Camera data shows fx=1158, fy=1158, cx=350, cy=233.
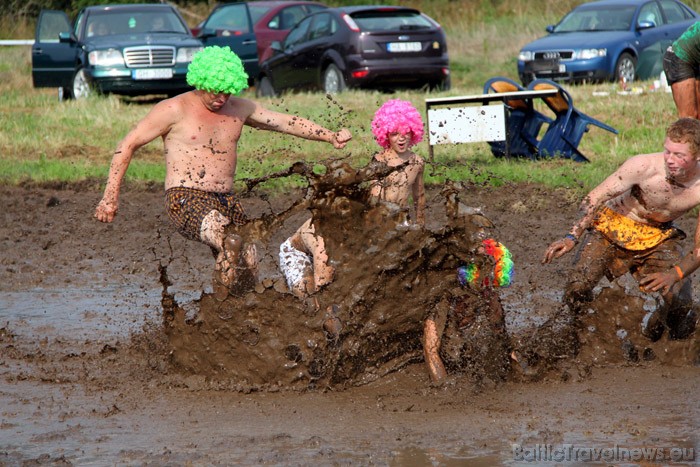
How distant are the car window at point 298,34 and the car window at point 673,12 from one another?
608 cm

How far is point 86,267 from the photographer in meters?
9.88

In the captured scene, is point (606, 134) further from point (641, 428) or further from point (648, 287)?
point (641, 428)

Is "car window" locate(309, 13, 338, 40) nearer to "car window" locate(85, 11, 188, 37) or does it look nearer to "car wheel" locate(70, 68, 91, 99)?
"car window" locate(85, 11, 188, 37)

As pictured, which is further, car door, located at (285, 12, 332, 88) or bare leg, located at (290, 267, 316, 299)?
car door, located at (285, 12, 332, 88)

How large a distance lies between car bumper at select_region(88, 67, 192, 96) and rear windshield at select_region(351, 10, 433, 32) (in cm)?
312

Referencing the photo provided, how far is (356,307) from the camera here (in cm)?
654

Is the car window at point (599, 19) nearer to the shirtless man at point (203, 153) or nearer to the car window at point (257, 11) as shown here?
the car window at point (257, 11)

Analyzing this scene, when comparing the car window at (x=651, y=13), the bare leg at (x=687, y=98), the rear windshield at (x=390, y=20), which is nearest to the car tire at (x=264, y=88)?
the rear windshield at (x=390, y=20)

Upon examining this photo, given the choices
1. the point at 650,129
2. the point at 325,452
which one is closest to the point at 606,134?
the point at 650,129

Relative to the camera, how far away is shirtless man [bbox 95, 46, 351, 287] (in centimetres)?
675

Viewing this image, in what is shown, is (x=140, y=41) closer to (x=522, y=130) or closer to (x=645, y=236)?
(x=522, y=130)

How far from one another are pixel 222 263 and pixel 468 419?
68.5 inches

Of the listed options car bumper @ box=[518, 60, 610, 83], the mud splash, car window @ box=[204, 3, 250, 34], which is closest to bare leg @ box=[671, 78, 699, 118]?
the mud splash

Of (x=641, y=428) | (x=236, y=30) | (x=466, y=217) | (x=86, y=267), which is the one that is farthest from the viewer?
(x=236, y=30)
